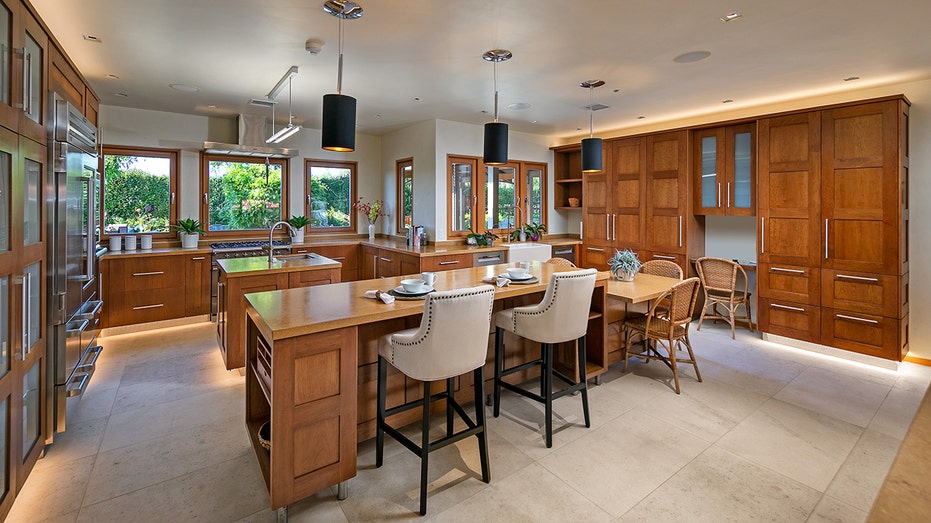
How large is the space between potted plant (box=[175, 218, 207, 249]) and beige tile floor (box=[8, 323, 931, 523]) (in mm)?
2071

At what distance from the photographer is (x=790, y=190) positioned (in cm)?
455

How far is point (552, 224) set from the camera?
726cm

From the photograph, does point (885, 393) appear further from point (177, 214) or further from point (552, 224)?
point (177, 214)

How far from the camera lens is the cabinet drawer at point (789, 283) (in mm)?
4424

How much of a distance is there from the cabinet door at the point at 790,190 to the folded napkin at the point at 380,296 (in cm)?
435

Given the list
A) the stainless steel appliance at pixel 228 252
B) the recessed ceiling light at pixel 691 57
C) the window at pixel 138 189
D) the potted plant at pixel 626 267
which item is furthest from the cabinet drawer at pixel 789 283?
the window at pixel 138 189

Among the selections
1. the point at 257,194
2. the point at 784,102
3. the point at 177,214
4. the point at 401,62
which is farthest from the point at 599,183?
the point at 177,214

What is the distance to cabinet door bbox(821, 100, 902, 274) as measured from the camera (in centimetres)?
390

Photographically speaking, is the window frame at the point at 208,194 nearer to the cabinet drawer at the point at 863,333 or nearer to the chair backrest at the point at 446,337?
the chair backrest at the point at 446,337

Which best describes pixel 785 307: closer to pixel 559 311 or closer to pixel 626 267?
pixel 626 267

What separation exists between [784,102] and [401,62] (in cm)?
429

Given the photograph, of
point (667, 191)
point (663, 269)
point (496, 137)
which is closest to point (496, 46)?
point (496, 137)

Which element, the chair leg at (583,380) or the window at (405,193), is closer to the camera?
the chair leg at (583,380)

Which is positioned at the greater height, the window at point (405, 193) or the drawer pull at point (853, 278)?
the window at point (405, 193)
